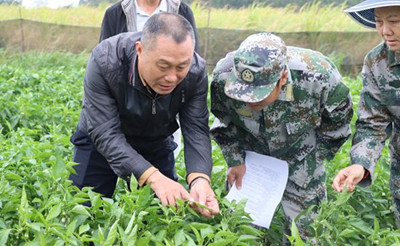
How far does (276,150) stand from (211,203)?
664 mm

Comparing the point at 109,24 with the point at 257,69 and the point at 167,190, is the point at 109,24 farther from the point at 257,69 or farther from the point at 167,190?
the point at 167,190

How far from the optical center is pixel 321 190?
134 inches

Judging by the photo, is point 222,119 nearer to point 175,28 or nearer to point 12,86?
point 175,28

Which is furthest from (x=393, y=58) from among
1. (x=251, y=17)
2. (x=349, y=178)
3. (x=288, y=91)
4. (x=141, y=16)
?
(x=251, y=17)

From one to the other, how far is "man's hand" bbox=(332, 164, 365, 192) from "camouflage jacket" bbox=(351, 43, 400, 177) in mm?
110

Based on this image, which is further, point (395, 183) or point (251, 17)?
point (251, 17)

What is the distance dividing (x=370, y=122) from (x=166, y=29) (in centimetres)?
108

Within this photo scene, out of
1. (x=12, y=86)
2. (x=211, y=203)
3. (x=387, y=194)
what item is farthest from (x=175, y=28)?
(x=12, y=86)

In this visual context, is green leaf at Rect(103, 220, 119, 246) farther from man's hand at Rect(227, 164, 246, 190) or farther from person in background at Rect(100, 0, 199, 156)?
person in background at Rect(100, 0, 199, 156)

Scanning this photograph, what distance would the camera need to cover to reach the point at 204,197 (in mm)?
2779

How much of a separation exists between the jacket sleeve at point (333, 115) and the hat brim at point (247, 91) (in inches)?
14.3

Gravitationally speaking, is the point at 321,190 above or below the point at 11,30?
A: above

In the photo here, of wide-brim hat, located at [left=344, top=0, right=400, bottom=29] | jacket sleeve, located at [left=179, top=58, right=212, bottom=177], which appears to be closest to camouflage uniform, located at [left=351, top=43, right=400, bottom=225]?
wide-brim hat, located at [left=344, top=0, right=400, bottom=29]

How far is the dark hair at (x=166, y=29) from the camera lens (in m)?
2.68
